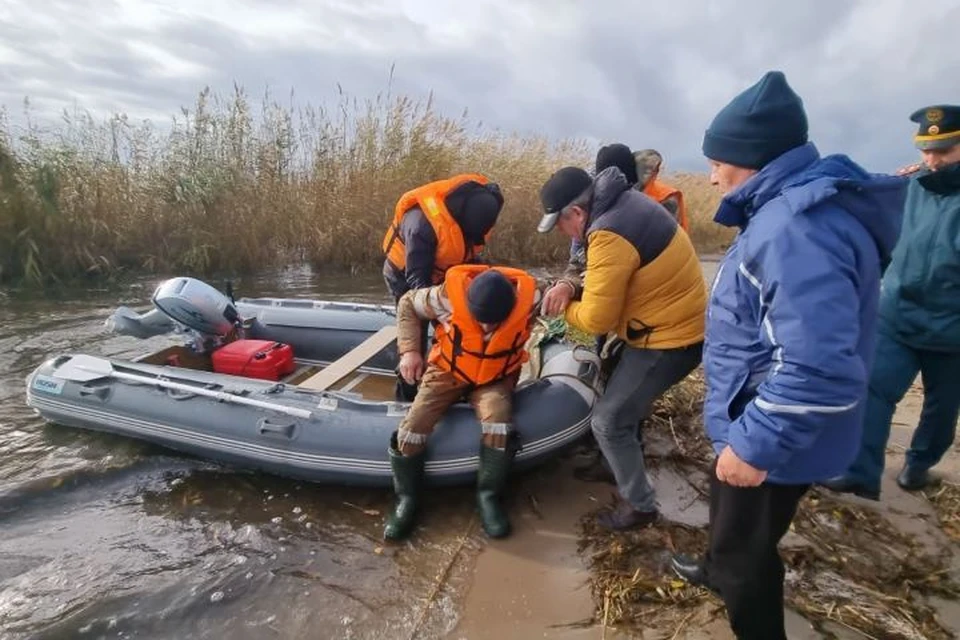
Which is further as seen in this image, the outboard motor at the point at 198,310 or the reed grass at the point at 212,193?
the reed grass at the point at 212,193

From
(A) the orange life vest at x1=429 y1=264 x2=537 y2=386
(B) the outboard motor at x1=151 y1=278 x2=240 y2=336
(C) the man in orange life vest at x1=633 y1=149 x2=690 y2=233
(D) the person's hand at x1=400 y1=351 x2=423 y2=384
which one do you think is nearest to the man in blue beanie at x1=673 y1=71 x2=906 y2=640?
(A) the orange life vest at x1=429 y1=264 x2=537 y2=386

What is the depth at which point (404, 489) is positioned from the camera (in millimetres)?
2812

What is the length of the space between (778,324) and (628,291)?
1.04 m

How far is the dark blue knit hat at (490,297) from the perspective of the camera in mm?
2561

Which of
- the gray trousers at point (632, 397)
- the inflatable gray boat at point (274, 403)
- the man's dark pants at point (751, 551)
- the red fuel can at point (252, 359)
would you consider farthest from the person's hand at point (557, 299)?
the red fuel can at point (252, 359)

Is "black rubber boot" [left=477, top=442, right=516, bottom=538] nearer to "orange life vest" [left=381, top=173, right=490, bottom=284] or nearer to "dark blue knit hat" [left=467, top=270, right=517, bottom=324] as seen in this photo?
"dark blue knit hat" [left=467, top=270, right=517, bottom=324]

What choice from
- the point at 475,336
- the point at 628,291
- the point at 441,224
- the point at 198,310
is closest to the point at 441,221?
the point at 441,224

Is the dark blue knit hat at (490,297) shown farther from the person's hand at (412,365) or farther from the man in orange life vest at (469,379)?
the person's hand at (412,365)

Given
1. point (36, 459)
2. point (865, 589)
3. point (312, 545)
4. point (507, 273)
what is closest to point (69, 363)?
point (36, 459)

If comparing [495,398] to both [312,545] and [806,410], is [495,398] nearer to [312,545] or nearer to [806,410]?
[312,545]

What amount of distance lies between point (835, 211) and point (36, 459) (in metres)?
4.05

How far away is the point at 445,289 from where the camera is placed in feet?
9.13

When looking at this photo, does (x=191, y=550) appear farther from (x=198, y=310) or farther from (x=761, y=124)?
(x=761, y=124)

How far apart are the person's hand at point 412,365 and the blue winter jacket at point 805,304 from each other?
5.57 feet
